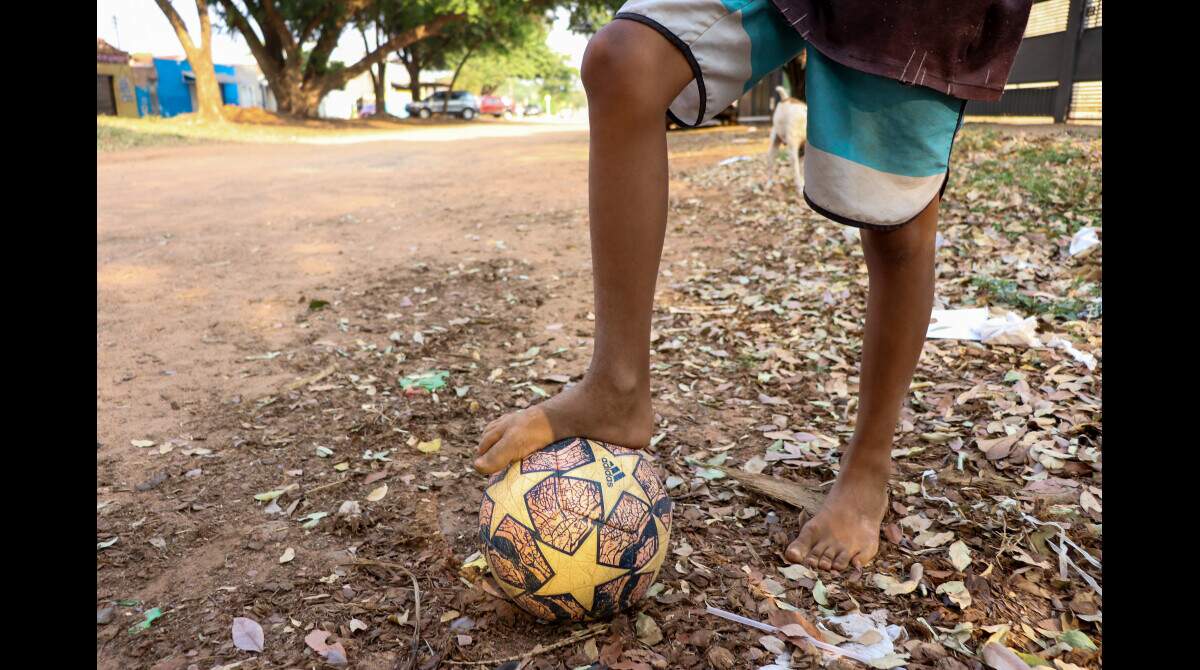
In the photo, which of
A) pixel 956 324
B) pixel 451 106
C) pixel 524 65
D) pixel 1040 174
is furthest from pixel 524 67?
pixel 956 324

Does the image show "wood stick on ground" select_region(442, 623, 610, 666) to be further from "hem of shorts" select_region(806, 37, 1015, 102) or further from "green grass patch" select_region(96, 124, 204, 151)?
"green grass patch" select_region(96, 124, 204, 151)

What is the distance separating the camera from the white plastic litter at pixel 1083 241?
5.08 meters

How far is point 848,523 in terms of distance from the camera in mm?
2303

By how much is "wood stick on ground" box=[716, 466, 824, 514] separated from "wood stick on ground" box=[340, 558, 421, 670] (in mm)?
1141

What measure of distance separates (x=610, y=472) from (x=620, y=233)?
602 millimetres

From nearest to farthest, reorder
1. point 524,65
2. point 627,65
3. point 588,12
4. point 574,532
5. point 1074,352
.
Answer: point 627,65 → point 574,532 → point 1074,352 → point 588,12 → point 524,65

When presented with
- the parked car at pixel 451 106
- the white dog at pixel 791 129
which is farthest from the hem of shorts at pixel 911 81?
the parked car at pixel 451 106

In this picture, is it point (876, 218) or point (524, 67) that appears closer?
point (876, 218)

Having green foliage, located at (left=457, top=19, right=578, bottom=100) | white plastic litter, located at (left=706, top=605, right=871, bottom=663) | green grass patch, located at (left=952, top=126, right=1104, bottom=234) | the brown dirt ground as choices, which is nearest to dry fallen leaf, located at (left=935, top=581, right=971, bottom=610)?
the brown dirt ground

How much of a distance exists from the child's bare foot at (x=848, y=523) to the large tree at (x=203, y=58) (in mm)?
24669

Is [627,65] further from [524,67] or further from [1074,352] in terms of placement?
[524,67]

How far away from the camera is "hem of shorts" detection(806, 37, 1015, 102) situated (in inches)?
71.3

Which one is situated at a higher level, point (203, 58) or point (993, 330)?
point (203, 58)

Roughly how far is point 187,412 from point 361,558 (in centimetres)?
163
